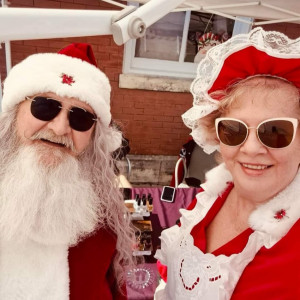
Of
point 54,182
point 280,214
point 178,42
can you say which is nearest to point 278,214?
point 280,214

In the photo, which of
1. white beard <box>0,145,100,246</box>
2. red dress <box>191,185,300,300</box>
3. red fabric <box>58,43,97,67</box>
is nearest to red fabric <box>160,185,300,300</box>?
red dress <box>191,185,300,300</box>

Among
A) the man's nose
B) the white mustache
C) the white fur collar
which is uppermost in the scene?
the man's nose

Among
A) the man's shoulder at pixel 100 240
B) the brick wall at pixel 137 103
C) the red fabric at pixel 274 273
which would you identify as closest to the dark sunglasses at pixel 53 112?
the man's shoulder at pixel 100 240

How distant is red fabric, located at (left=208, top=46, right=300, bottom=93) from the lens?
1.12m

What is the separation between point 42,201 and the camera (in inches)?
52.9

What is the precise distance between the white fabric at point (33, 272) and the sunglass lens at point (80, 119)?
518 millimetres

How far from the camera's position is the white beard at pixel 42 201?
127 centimetres

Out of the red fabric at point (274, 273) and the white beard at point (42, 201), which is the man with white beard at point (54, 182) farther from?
the red fabric at point (274, 273)

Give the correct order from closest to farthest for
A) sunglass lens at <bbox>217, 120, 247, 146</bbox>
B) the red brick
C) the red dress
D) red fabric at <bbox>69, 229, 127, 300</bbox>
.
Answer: the red dress < sunglass lens at <bbox>217, 120, 247, 146</bbox> < red fabric at <bbox>69, 229, 127, 300</bbox> < the red brick

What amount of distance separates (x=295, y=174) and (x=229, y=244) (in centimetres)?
41

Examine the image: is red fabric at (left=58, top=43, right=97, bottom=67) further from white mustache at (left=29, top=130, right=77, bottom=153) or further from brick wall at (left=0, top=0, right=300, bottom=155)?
brick wall at (left=0, top=0, right=300, bottom=155)

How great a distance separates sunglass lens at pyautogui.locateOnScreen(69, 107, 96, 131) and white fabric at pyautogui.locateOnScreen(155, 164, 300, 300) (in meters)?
0.73

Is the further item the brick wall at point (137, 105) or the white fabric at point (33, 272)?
the brick wall at point (137, 105)

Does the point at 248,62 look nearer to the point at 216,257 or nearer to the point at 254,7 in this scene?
the point at 216,257
